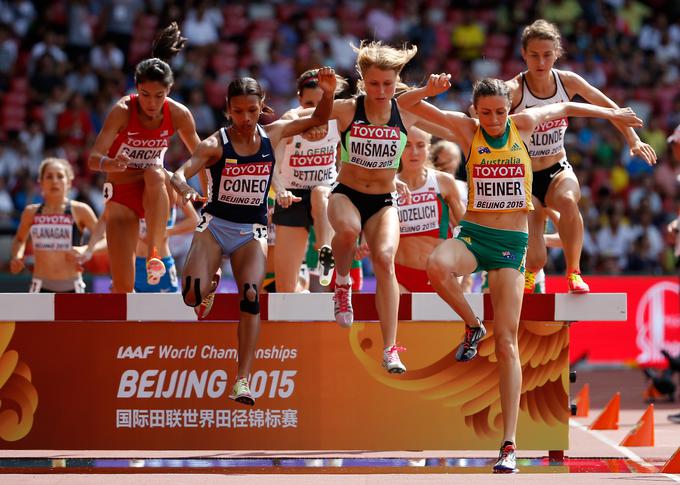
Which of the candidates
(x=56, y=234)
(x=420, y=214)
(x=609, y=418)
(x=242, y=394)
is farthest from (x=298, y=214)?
(x=609, y=418)

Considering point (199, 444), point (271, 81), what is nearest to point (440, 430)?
point (199, 444)

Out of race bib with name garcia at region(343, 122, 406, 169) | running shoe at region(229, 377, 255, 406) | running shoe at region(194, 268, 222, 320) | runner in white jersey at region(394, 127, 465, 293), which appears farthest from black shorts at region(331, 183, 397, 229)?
runner in white jersey at region(394, 127, 465, 293)

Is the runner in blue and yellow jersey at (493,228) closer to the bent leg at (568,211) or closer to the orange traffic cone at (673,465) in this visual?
the bent leg at (568,211)

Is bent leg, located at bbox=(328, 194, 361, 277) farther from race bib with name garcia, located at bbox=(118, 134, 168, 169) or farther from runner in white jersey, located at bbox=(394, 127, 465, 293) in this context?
runner in white jersey, located at bbox=(394, 127, 465, 293)

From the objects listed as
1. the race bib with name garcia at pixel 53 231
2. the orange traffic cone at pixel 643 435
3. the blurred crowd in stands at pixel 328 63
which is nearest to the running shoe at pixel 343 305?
the orange traffic cone at pixel 643 435

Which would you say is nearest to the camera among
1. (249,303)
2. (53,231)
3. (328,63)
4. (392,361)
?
(392,361)

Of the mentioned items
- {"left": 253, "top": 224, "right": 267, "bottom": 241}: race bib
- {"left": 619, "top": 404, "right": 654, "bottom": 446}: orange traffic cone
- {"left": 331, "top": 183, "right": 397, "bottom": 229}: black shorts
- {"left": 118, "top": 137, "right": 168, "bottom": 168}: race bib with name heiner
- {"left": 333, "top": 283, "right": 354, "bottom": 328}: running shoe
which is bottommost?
{"left": 619, "top": 404, "right": 654, "bottom": 446}: orange traffic cone

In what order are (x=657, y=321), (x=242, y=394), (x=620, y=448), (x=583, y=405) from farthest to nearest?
(x=657, y=321)
(x=583, y=405)
(x=620, y=448)
(x=242, y=394)

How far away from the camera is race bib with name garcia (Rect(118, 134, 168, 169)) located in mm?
9211

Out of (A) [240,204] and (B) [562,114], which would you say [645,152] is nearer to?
(B) [562,114]

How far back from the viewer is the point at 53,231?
12.2 m

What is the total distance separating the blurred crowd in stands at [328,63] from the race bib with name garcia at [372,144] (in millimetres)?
8785

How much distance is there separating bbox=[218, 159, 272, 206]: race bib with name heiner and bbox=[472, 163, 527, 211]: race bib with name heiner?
56.8 inches

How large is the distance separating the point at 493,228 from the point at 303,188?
2.49m
